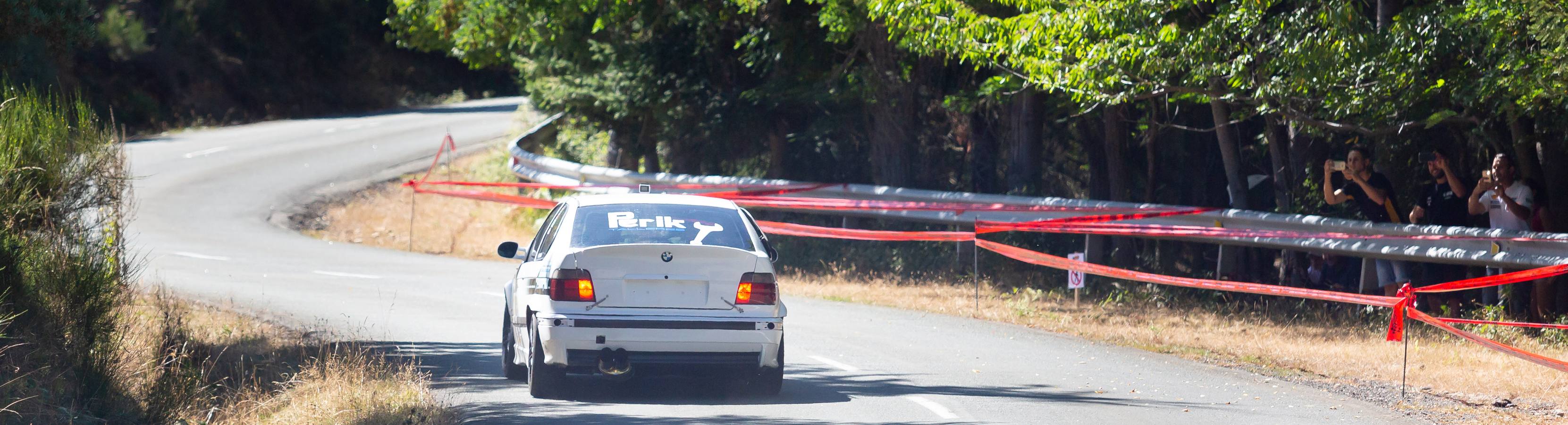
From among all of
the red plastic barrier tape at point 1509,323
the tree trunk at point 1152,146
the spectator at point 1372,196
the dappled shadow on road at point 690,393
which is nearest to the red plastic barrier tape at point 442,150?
the tree trunk at point 1152,146

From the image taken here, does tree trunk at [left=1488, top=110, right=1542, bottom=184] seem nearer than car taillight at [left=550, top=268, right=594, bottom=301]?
No

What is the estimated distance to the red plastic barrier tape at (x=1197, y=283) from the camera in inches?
403

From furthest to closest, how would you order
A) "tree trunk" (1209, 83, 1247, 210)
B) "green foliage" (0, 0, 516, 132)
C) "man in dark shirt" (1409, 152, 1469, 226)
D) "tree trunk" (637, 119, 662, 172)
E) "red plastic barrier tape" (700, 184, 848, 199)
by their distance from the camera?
"green foliage" (0, 0, 516, 132) < "tree trunk" (637, 119, 662, 172) < "red plastic barrier tape" (700, 184, 848, 199) < "tree trunk" (1209, 83, 1247, 210) < "man in dark shirt" (1409, 152, 1469, 226)

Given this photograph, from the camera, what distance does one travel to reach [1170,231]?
1366 centimetres

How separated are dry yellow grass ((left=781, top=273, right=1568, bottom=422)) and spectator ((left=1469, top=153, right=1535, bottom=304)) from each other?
1037 mm

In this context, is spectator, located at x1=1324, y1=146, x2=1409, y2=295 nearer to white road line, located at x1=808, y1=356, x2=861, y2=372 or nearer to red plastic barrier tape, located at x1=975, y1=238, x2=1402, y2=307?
red plastic barrier tape, located at x1=975, y1=238, x2=1402, y2=307

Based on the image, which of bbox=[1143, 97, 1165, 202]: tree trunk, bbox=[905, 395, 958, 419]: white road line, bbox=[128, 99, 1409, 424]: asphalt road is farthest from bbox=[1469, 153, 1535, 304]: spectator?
bbox=[905, 395, 958, 419]: white road line

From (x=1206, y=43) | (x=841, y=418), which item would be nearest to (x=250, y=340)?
(x=841, y=418)

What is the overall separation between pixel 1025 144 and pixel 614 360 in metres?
10.3

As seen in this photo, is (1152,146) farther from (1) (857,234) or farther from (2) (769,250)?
(2) (769,250)

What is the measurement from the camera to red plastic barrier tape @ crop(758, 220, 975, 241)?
15.3m

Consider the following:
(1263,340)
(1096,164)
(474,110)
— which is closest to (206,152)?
(474,110)

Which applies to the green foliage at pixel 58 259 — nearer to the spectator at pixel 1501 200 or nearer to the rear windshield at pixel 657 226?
the rear windshield at pixel 657 226

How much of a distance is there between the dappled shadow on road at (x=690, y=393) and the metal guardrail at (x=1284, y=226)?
13.9ft
